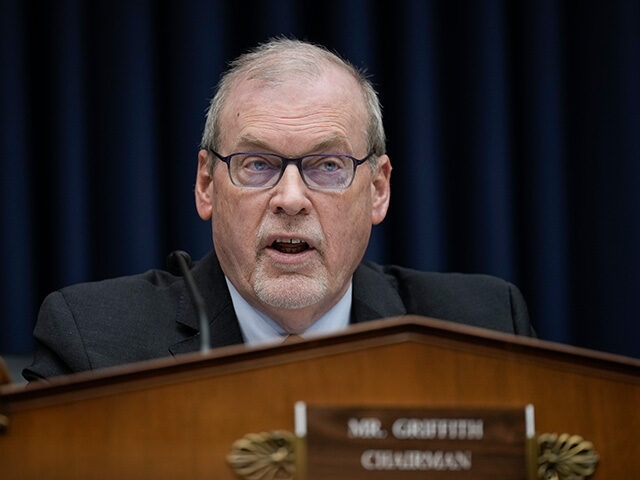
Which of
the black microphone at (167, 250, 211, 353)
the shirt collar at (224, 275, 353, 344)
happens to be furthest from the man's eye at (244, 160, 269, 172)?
the black microphone at (167, 250, 211, 353)

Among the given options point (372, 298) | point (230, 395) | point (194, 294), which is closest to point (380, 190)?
point (372, 298)

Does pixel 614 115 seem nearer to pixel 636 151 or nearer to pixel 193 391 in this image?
pixel 636 151

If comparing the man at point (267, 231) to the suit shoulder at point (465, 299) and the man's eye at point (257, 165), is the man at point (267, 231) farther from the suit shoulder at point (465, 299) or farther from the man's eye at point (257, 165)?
the suit shoulder at point (465, 299)

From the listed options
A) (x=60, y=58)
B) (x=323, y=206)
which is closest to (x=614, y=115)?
(x=323, y=206)

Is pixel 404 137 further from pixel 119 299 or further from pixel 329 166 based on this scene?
pixel 119 299

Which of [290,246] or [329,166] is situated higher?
[329,166]

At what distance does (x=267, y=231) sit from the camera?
1.50 metres

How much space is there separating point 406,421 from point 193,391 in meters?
0.19

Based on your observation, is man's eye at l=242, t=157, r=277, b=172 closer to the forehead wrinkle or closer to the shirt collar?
the forehead wrinkle

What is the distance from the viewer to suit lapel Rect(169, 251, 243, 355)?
1476 mm

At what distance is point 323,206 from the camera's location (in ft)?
5.02

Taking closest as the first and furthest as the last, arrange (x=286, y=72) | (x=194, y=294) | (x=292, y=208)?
1. (x=194, y=294)
2. (x=292, y=208)
3. (x=286, y=72)

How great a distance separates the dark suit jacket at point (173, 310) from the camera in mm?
1497

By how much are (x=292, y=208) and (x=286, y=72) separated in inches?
11.0
